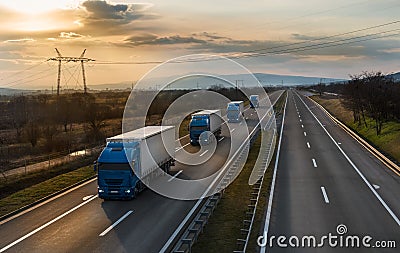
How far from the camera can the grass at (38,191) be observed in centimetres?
2139

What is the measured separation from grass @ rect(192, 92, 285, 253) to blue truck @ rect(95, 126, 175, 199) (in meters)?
4.69

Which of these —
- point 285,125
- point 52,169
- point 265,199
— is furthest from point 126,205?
point 285,125

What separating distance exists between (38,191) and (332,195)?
16.7 metres

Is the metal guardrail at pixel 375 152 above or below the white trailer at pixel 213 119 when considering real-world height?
below

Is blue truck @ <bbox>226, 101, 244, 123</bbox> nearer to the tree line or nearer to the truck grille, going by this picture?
the tree line

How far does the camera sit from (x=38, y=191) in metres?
24.2

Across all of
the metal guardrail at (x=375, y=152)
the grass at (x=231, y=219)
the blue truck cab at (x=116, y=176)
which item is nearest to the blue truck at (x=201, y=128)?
the grass at (x=231, y=219)

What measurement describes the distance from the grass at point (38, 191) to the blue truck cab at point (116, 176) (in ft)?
13.7

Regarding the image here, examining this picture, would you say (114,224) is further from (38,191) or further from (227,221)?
(38,191)

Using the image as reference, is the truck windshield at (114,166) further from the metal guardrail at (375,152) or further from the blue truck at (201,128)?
the blue truck at (201,128)

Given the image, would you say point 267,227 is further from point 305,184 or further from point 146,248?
point 305,184

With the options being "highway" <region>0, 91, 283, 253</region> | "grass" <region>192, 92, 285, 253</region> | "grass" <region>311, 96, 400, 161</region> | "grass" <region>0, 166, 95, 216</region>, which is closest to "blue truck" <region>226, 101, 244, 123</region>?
"grass" <region>311, 96, 400, 161</region>

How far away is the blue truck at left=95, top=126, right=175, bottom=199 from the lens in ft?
69.8

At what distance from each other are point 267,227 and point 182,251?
4939 mm
